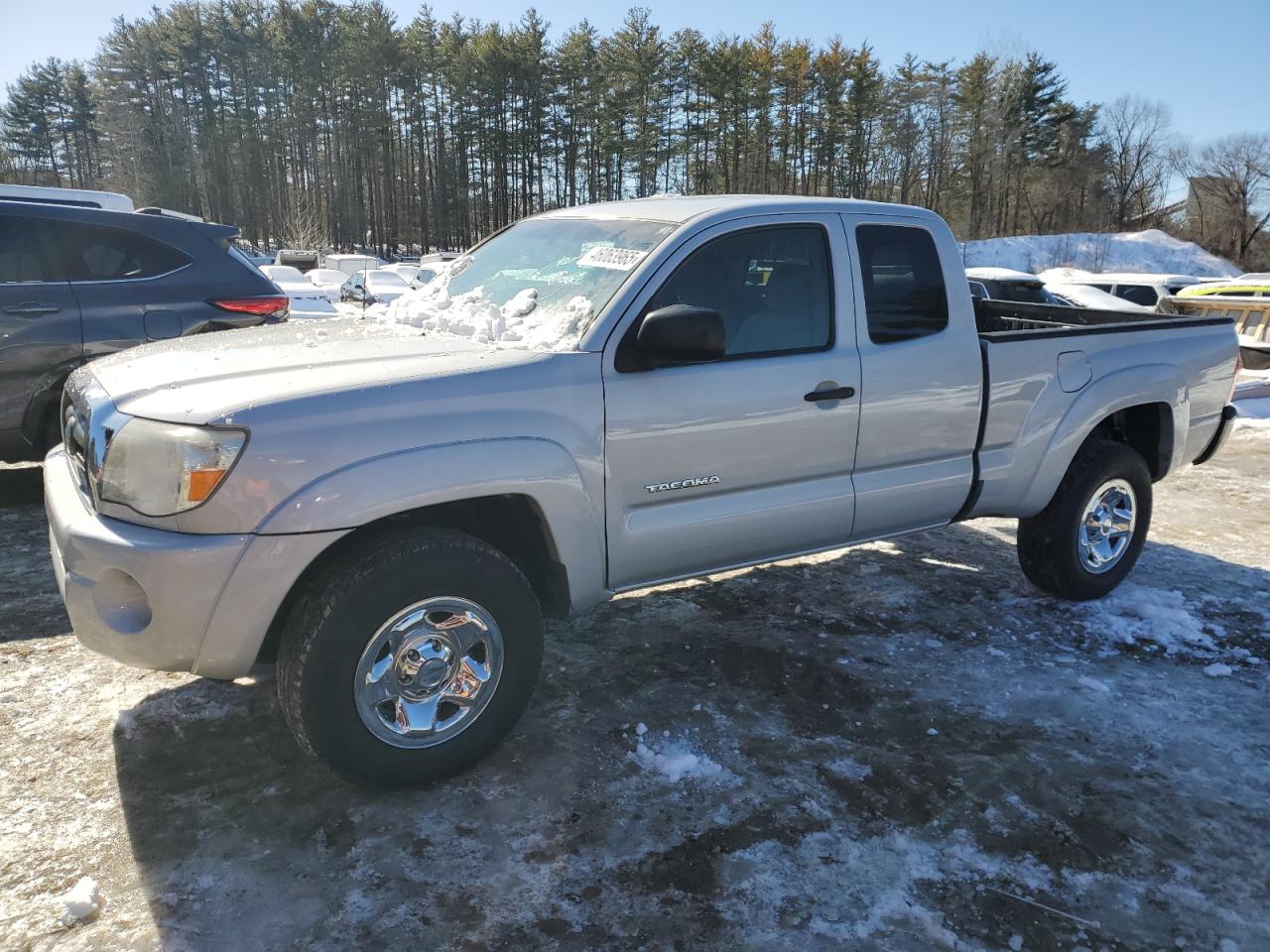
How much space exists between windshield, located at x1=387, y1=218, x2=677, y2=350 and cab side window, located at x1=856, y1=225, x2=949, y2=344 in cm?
95

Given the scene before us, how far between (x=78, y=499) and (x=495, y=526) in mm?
1324

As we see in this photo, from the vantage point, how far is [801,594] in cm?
490

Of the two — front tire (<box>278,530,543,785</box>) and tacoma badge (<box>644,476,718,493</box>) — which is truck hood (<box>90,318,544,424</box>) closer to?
front tire (<box>278,530,543,785</box>)

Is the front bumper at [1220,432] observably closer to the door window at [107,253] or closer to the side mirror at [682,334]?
the side mirror at [682,334]

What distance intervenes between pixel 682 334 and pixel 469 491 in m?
0.86

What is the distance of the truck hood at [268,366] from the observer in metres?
2.70

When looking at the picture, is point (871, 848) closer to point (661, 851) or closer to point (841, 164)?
point (661, 851)

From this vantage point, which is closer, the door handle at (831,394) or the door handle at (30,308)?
the door handle at (831,394)

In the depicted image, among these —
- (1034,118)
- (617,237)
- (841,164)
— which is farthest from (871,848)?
(1034,118)

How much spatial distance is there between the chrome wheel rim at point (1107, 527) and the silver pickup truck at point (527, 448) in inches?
6.6

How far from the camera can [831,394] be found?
3.64m

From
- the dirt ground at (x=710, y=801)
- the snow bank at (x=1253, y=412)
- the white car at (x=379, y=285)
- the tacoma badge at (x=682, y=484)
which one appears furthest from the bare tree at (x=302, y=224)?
the tacoma badge at (x=682, y=484)

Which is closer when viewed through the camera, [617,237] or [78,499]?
[78,499]

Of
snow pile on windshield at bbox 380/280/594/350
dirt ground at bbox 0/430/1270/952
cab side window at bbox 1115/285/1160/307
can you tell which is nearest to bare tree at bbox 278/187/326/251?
cab side window at bbox 1115/285/1160/307
